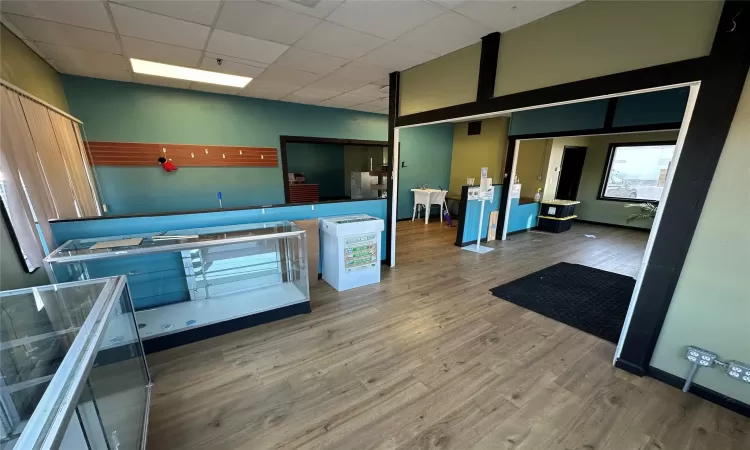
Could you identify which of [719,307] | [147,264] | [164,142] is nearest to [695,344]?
[719,307]

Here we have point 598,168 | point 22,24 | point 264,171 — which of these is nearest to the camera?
point 22,24

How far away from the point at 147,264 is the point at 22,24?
224cm

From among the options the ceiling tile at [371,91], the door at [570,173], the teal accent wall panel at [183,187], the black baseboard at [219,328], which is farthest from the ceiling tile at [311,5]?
the door at [570,173]

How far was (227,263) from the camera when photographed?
2850 millimetres

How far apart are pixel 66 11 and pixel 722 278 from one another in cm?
506

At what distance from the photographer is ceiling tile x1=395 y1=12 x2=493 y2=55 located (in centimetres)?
226

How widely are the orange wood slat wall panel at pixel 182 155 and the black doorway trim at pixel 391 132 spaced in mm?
2539

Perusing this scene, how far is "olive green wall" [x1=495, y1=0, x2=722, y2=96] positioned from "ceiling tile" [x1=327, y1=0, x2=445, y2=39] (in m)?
0.89

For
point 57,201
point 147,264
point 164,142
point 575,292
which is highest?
point 164,142

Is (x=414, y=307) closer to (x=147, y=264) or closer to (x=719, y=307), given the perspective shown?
(x=719, y=307)

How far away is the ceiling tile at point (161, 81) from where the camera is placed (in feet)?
11.9

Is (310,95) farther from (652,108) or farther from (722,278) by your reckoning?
(722,278)

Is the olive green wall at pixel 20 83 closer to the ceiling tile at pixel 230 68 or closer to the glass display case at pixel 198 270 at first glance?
the glass display case at pixel 198 270

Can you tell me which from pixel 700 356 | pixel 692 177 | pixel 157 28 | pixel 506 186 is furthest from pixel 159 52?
pixel 506 186
